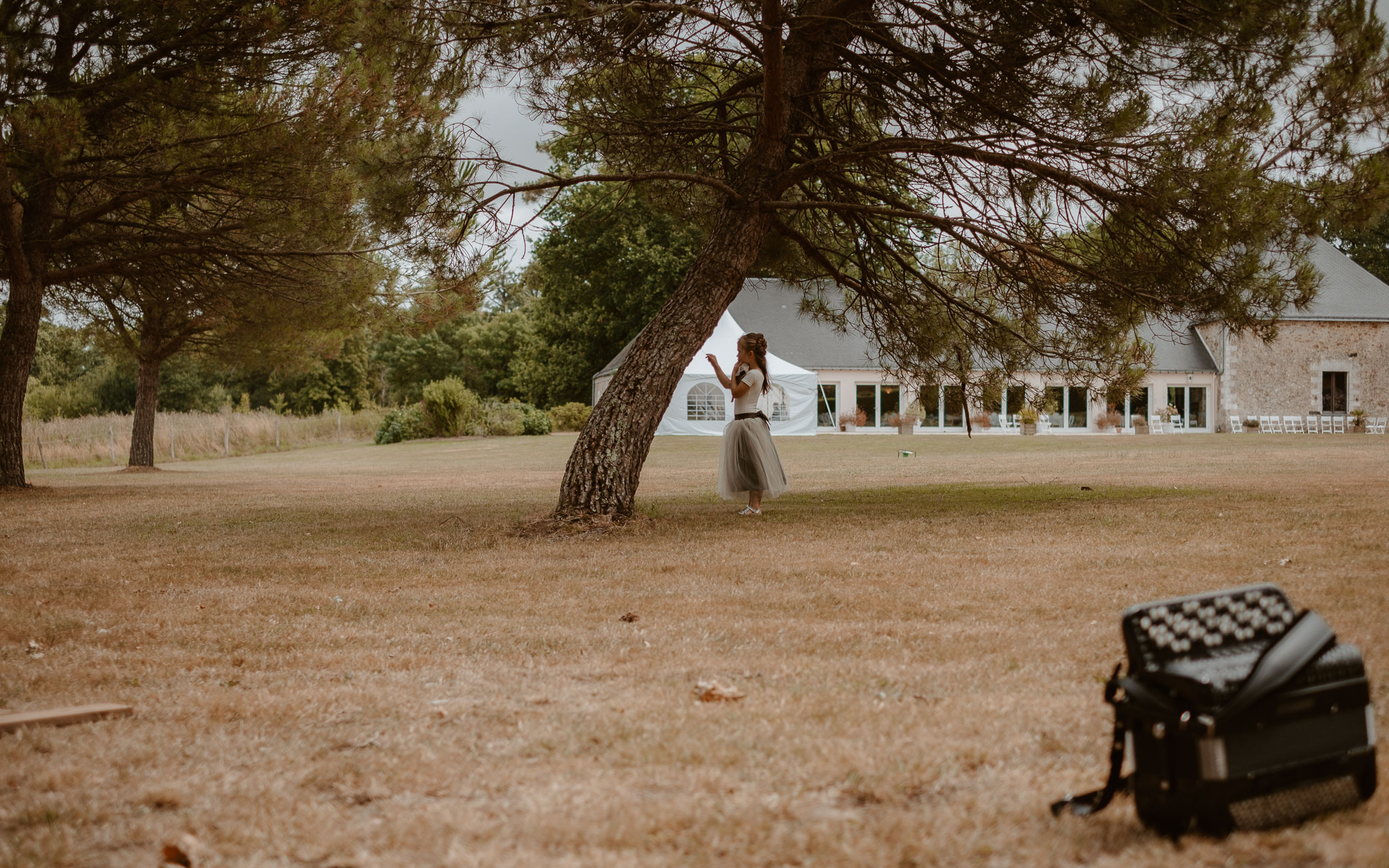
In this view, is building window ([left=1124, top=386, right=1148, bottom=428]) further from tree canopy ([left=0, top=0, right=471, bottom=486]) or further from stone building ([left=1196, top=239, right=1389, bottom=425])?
tree canopy ([left=0, top=0, right=471, bottom=486])

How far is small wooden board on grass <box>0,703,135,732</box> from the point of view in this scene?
3000 millimetres

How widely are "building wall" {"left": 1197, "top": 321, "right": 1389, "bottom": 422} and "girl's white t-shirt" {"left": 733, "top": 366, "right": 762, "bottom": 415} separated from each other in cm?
3113

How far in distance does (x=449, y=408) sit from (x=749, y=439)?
27.7 metres

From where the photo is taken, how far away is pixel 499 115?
7.91 meters

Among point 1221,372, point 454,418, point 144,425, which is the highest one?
point 1221,372

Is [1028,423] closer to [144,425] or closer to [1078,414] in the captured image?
[1078,414]

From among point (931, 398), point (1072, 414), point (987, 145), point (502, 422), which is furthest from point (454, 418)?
point (987, 145)

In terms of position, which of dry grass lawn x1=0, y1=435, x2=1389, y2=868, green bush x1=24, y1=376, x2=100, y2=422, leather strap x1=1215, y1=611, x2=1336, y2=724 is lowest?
dry grass lawn x1=0, y1=435, x2=1389, y2=868

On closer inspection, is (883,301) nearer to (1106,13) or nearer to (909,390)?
(909,390)

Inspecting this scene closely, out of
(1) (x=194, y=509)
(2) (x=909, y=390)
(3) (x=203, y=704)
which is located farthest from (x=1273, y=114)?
(1) (x=194, y=509)

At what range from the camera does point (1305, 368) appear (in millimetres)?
35219

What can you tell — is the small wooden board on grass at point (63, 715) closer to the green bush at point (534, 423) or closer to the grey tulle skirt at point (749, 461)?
the grey tulle skirt at point (749, 461)

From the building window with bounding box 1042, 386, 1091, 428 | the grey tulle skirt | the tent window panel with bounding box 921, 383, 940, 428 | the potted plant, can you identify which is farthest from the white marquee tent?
the grey tulle skirt

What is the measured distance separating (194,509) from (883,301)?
25.4ft
